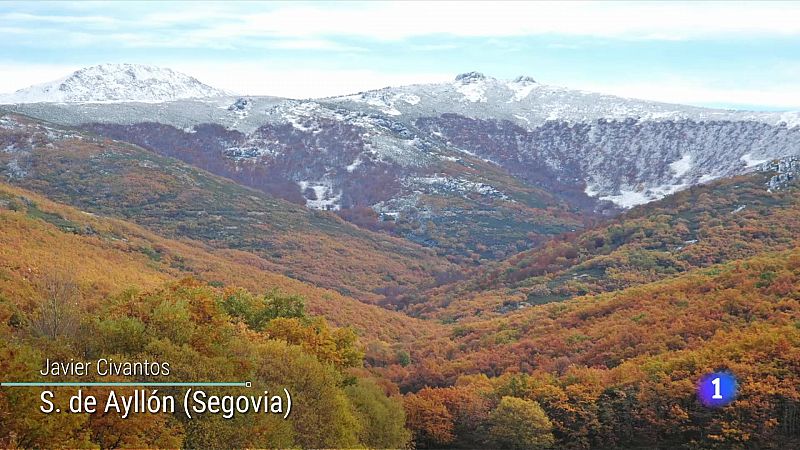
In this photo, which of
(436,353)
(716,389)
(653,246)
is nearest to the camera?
(716,389)

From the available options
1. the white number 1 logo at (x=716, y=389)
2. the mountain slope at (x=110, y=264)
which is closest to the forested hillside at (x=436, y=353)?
the mountain slope at (x=110, y=264)

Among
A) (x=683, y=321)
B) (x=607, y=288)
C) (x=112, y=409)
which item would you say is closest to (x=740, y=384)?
(x=683, y=321)

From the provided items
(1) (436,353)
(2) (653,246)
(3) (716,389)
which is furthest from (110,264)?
(2) (653,246)

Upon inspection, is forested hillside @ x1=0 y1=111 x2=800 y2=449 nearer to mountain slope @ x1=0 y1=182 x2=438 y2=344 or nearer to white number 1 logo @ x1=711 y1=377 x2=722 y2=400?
mountain slope @ x1=0 y1=182 x2=438 y2=344

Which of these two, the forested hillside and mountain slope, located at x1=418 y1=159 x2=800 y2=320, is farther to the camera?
mountain slope, located at x1=418 y1=159 x2=800 y2=320

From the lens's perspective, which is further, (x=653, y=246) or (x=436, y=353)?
(x=653, y=246)

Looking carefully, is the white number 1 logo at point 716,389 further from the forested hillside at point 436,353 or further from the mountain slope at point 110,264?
the mountain slope at point 110,264

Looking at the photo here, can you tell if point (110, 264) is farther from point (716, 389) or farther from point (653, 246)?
point (653, 246)

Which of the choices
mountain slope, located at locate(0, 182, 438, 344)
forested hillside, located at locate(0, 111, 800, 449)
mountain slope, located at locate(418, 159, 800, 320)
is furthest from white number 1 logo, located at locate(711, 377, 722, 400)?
mountain slope, located at locate(418, 159, 800, 320)

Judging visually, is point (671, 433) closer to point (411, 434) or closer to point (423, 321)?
point (411, 434)

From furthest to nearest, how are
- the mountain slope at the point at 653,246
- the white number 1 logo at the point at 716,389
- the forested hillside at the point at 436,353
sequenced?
the mountain slope at the point at 653,246, the white number 1 logo at the point at 716,389, the forested hillside at the point at 436,353

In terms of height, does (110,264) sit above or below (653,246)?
above

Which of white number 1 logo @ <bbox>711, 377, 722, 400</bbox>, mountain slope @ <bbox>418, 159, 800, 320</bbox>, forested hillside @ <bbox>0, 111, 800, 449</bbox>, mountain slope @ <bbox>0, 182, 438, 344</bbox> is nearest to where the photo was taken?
forested hillside @ <bbox>0, 111, 800, 449</bbox>

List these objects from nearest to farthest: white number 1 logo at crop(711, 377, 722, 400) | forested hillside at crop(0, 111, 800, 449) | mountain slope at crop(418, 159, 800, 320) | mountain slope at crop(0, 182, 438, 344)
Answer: forested hillside at crop(0, 111, 800, 449) < white number 1 logo at crop(711, 377, 722, 400) < mountain slope at crop(0, 182, 438, 344) < mountain slope at crop(418, 159, 800, 320)
